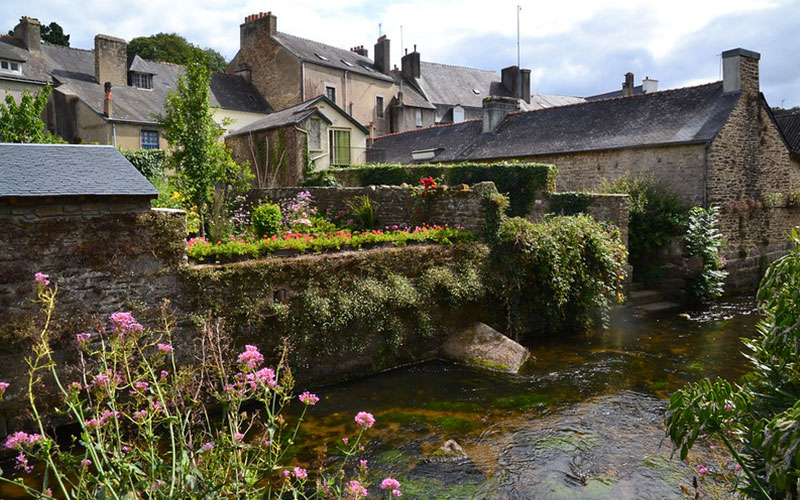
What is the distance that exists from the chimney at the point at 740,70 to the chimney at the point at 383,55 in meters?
25.9

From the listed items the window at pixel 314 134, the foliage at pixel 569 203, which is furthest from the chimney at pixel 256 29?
the foliage at pixel 569 203

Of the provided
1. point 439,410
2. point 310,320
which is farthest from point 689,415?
point 310,320

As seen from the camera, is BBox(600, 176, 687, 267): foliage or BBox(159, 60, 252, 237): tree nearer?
BBox(159, 60, 252, 237): tree

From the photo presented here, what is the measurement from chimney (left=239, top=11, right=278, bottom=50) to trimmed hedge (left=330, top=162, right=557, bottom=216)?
17.8 meters

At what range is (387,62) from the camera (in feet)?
131

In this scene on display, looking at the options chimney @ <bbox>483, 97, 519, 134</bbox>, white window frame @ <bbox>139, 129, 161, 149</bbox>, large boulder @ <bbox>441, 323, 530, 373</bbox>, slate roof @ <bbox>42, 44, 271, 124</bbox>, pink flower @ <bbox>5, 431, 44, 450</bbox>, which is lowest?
large boulder @ <bbox>441, 323, 530, 373</bbox>

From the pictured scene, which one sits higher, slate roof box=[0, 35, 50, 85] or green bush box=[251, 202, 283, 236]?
slate roof box=[0, 35, 50, 85]

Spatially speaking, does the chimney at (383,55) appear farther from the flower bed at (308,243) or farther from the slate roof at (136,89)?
the flower bed at (308,243)

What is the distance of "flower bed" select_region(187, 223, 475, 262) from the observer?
8.04 meters

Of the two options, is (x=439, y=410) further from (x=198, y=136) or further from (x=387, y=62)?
(x=387, y=62)

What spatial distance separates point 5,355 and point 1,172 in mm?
2146

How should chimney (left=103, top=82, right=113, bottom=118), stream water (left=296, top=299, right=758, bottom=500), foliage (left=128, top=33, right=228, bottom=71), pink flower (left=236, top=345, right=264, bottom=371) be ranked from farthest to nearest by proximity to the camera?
foliage (left=128, top=33, right=228, bottom=71), chimney (left=103, top=82, right=113, bottom=118), stream water (left=296, top=299, right=758, bottom=500), pink flower (left=236, top=345, right=264, bottom=371)

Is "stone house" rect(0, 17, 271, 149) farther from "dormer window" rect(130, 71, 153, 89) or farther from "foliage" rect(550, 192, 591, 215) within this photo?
"foliage" rect(550, 192, 591, 215)

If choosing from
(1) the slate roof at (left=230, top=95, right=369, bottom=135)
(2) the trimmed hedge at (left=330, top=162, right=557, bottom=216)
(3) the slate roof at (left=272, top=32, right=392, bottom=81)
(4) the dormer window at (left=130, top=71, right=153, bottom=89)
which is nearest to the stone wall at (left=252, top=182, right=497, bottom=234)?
(2) the trimmed hedge at (left=330, top=162, right=557, bottom=216)
